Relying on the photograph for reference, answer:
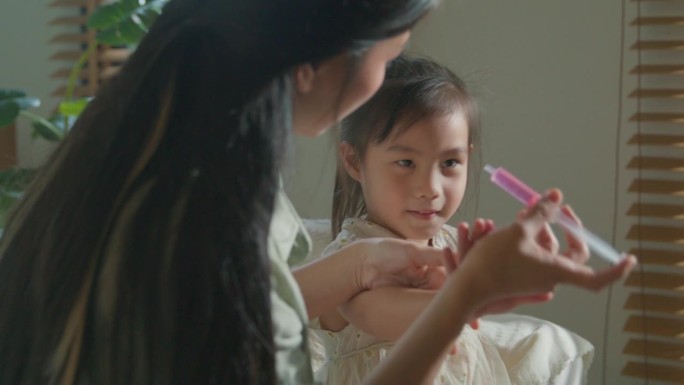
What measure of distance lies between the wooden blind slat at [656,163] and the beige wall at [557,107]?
2.6 inches

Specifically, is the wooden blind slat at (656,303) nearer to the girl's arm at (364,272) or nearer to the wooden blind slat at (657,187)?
the wooden blind slat at (657,187)

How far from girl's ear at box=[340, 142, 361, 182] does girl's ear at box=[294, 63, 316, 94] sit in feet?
2.18

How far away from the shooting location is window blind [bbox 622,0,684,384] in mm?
2375

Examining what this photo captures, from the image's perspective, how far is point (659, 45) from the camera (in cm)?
235

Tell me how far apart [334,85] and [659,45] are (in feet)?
5.68

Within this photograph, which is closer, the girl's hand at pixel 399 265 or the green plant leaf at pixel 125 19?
the girl's hand at pixel 399 265

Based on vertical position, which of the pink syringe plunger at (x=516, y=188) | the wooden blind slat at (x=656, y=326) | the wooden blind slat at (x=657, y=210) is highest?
the pink syringe plunger at (x=516, y=188)

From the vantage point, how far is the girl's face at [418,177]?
136cm

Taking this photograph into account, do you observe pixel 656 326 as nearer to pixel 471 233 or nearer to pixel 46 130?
pixel 46 130

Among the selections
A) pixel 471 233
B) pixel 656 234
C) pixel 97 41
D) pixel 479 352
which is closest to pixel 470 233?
pixel 471 233

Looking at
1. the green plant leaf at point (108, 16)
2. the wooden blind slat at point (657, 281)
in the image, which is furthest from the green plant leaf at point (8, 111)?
the wooden blind slat at point (657, 281)

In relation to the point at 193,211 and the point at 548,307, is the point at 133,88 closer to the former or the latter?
the point at 193,211

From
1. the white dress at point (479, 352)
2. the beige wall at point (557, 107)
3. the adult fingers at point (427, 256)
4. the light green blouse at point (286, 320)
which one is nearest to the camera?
the light green blouse at point (286, 320)

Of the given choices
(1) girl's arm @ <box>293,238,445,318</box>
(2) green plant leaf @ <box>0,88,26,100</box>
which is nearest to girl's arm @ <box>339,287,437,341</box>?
(1) girl's arm @ <box>293,238,445,318</box>
